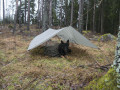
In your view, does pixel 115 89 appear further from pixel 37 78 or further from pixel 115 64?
pixel 37 78

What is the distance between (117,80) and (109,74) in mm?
169

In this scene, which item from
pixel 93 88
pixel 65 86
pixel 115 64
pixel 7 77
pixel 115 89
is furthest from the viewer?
pixel 7 77

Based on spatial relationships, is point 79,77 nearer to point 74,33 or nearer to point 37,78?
point 37,78

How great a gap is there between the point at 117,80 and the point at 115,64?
0.23m

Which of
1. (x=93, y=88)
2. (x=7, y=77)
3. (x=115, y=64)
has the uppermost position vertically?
(x=115, y=64)

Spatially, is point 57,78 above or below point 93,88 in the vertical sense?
below

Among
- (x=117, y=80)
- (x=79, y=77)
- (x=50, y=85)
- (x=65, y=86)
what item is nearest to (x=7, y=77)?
(x=50, y=85)

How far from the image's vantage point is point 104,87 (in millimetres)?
1618

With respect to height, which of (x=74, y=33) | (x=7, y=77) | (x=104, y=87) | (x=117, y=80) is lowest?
(x=7, y=77)

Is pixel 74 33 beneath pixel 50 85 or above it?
above

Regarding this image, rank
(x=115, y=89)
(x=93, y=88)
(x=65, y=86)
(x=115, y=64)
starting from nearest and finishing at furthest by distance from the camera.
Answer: (x=115, y=89) → (x=115, y=64) → (x=93, y=88) → (x=65, y=86)

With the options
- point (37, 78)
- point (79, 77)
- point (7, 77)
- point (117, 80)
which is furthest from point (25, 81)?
point (117, 80)

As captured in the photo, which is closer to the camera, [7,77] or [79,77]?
[79,77]

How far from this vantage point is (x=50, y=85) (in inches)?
98.0
